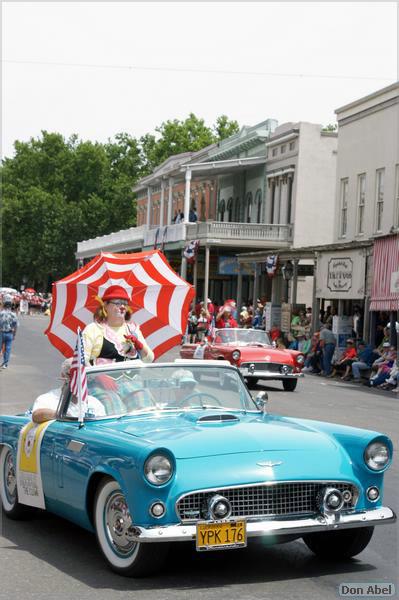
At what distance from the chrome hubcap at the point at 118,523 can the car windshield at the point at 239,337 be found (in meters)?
18.1

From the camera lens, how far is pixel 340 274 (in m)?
33.9

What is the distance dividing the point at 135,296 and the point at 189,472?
7.98m

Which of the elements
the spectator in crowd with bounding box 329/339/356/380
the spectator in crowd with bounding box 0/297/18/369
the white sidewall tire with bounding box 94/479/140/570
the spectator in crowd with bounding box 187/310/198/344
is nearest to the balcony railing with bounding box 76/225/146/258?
the spectator in crowd with bounding box 187/310/198/344

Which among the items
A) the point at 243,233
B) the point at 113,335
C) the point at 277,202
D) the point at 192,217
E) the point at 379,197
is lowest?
the point at 113,335

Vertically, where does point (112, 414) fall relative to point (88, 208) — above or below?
below

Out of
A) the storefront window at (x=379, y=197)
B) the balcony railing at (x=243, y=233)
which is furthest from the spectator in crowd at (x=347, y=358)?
the balcony railing at (x=243, y=233)

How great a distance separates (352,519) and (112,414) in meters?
1.85

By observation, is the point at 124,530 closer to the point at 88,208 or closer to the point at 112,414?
the point at 112,414

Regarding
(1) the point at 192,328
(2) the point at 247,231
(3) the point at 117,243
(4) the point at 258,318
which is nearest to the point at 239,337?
(4) the point at 258,318

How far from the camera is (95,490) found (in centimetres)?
689

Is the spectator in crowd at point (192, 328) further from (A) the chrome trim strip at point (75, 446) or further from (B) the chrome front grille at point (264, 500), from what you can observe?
(B) the chrome front grille at point (264, 500)

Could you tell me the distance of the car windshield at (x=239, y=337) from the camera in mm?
24859

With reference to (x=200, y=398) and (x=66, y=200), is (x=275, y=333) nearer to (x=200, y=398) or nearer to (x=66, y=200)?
(x=200, y=398)

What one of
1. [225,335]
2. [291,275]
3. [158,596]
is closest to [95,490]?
[158,596]
